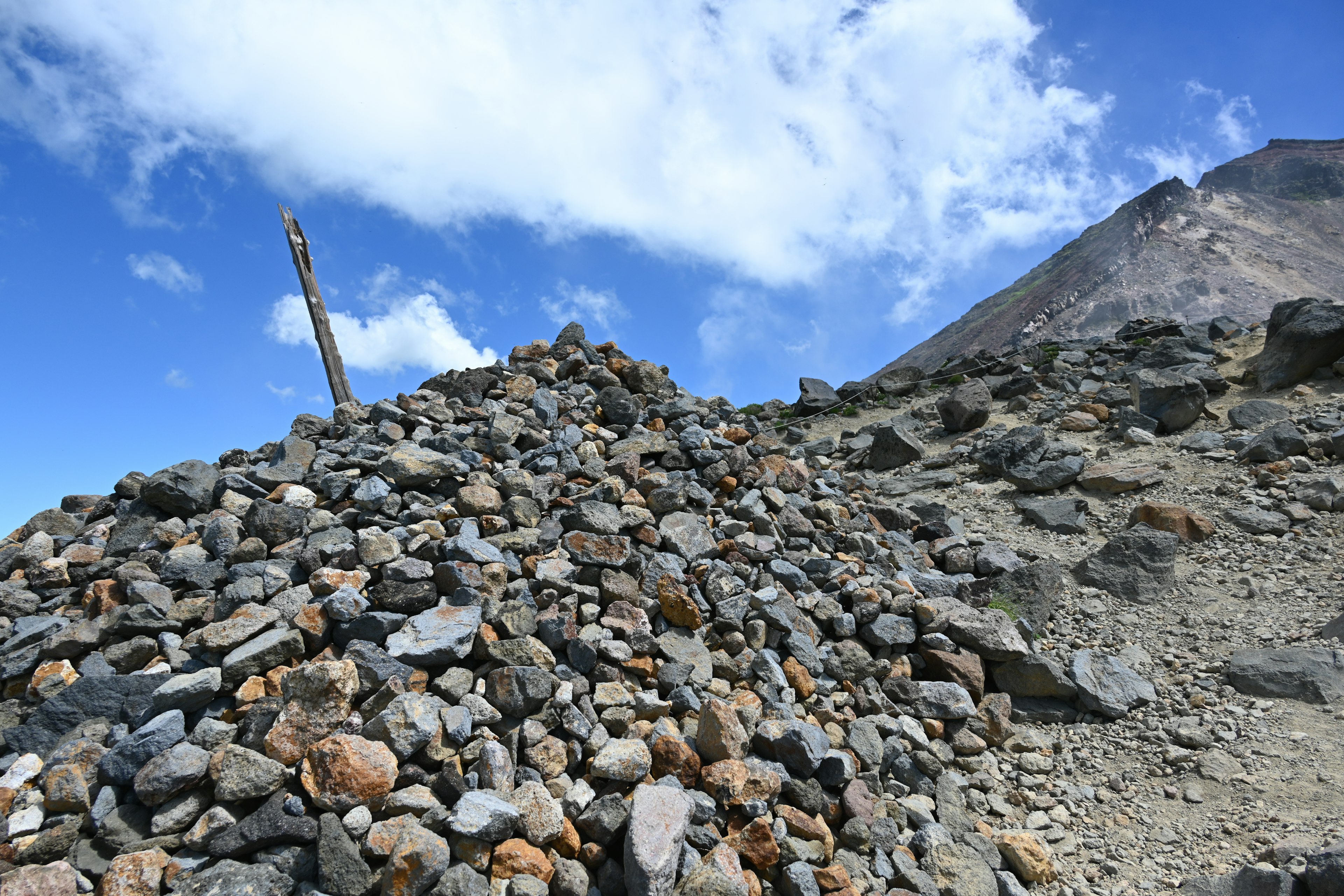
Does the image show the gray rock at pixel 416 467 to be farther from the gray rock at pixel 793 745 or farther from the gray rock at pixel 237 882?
the gray rock at pixel 793 745

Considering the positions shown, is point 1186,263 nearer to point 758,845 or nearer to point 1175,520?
point 1175,520

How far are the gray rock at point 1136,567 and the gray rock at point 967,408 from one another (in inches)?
216

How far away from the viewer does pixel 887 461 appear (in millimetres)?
11531

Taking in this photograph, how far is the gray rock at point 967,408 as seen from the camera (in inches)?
485

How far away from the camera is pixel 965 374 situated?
51.7 feet

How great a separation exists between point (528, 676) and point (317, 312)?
8.84m

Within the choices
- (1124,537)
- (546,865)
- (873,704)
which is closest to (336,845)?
(546,865)

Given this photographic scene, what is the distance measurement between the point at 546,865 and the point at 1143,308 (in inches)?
1219

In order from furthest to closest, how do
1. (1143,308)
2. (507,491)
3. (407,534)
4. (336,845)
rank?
(1143,308) → (507,491) → (407,534) → (336,845)

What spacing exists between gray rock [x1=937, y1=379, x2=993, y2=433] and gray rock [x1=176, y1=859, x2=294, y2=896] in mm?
11933

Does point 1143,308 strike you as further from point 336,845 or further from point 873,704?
point 336,845

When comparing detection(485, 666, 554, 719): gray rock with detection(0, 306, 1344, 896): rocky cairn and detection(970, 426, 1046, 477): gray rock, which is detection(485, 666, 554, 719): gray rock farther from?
detection(970, 426, 1046, 477): gray rock

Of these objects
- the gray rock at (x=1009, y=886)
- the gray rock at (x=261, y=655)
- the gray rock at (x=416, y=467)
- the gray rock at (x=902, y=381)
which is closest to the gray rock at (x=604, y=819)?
the gray rock at (x=261, y=655)

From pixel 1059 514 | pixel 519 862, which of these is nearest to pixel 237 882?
pixel 519 862
